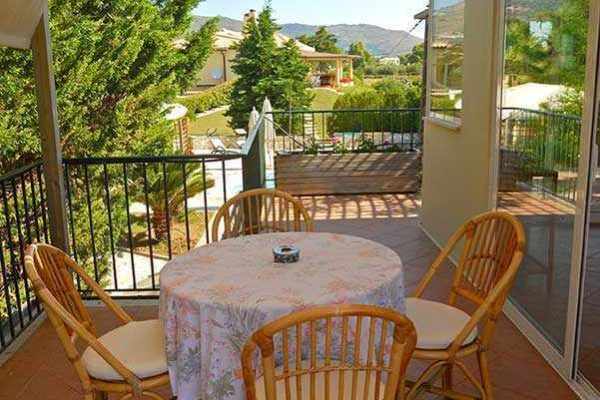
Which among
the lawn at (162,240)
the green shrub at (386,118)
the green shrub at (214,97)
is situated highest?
the green shrub at (214,97)

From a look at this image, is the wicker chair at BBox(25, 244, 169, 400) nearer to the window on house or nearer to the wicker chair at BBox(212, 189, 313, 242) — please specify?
the wicker chair at BBox(212, 189, 313, 242)

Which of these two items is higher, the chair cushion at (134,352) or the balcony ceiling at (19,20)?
the balcony ceiling at (19,20)

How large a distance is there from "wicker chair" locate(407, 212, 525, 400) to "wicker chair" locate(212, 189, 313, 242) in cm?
72

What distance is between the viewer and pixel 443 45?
470 centimetres

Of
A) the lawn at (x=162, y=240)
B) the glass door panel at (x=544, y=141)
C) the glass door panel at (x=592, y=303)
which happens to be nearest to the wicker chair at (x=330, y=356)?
the glass door panel at (x=592, y=303)

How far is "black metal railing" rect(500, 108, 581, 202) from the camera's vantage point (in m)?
2.58

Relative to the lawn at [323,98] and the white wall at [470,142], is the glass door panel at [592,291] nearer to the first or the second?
the white wall at [470,142]

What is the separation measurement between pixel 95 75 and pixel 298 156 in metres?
2.99

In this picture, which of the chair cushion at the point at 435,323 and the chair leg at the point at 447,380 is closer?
the chair cushion at the point at 435,323

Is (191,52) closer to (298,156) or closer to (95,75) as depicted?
(95,75)

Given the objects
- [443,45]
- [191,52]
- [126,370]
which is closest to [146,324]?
[126,370]

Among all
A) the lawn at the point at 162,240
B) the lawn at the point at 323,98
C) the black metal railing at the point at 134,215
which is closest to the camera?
the black metal railing at the point at 134,215

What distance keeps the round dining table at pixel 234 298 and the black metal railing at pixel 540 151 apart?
1066mm

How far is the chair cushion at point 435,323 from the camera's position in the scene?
6.59ft
